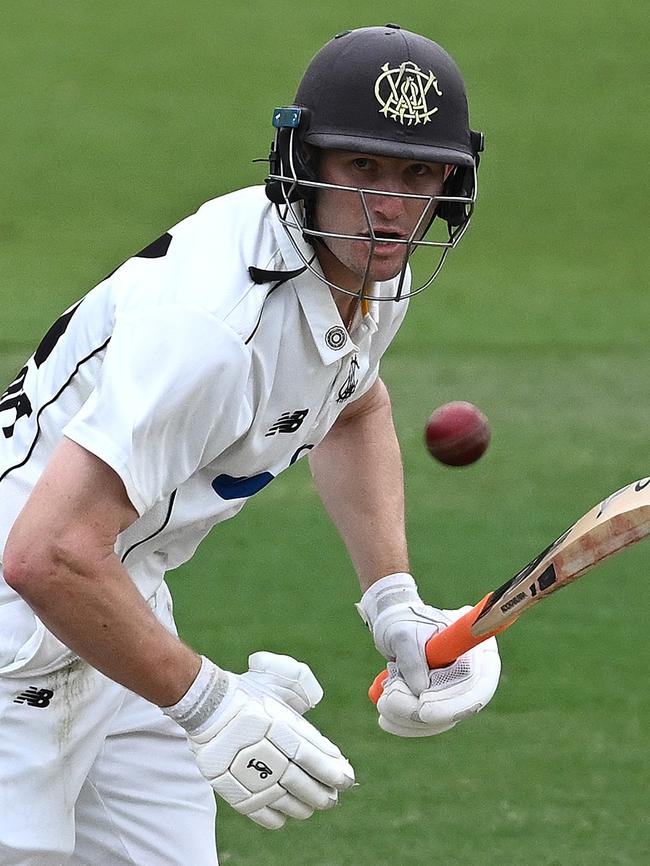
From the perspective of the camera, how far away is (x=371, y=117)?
3080 mm

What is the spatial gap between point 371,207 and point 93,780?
1383 mm

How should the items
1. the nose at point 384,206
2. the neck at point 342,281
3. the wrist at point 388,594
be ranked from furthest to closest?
1. the wrist at point 388,594
2. the neck at point 342,281
3. the nose at point 384,206

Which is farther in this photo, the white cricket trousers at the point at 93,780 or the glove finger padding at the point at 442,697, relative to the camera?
the glove finger padding at the point at 442,697

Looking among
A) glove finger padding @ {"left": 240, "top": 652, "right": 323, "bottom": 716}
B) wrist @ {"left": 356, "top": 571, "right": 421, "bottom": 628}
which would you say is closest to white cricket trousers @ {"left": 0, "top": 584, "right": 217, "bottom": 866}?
glove finger padding @ {"left": 240, "top": 652, "right": 323, "bottom": 716}

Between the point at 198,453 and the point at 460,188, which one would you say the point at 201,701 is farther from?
the point at 460,188

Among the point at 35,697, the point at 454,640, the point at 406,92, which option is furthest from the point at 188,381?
the point at 454,640

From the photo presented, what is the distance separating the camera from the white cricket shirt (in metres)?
2.79

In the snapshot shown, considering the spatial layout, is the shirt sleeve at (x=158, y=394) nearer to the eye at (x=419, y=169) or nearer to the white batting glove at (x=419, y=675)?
the eye at (x=419, y=169)

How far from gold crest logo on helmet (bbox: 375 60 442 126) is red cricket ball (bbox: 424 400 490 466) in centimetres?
182

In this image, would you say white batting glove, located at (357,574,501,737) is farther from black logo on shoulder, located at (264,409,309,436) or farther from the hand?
black logo on shoulder, located at (264,409,309,436)

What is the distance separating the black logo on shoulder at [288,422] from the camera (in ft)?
10.4

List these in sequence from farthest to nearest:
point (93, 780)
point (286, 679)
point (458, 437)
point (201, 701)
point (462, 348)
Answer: point (462, 348) < point (458, 437) < point (93, 780) < point (286, 679) < point (201, 701)

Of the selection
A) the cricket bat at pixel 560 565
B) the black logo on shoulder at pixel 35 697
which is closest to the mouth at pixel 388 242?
the cricket bat at pixel 560 565

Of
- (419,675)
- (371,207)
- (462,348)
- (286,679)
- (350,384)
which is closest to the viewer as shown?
(371,207)
